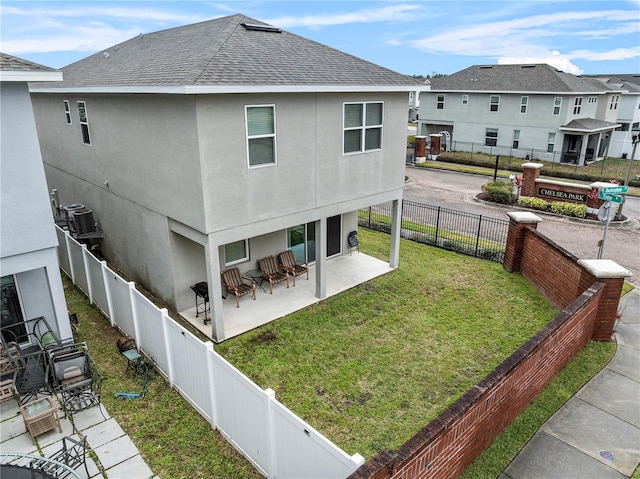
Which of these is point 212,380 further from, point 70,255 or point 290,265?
point 70,255

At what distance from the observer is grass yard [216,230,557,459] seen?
7.91 m

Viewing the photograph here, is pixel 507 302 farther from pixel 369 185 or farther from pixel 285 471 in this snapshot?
pixel 285 471

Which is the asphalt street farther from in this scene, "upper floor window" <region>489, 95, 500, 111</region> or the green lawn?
"upper floor window" <region>489, 95, 500, 111</region>

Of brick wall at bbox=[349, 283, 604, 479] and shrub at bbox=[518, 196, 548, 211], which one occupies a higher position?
brick wall at bbox=[349, 283, 604, 479]

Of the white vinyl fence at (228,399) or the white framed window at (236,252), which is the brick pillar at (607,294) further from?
the white framed window at (236,252)

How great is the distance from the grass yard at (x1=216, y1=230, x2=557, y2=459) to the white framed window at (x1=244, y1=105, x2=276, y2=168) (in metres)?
4.07

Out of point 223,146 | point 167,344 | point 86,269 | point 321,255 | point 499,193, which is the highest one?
point 223,146

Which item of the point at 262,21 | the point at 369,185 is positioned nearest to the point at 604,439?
the point at 369,185

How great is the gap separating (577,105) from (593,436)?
36184mm

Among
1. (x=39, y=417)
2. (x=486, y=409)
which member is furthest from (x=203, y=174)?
(x=486, y=409)

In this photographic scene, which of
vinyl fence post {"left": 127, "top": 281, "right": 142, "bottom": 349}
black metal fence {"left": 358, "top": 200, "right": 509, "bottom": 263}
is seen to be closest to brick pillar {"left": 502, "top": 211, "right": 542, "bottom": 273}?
black metal fence {"left": 358, "top": 200, "right": 509, "bottom": 263}

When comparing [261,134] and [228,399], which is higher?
[261,134]

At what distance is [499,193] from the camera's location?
24.1 meters

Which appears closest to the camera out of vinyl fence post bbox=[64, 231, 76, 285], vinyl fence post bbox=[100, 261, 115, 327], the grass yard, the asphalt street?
the grass yard
